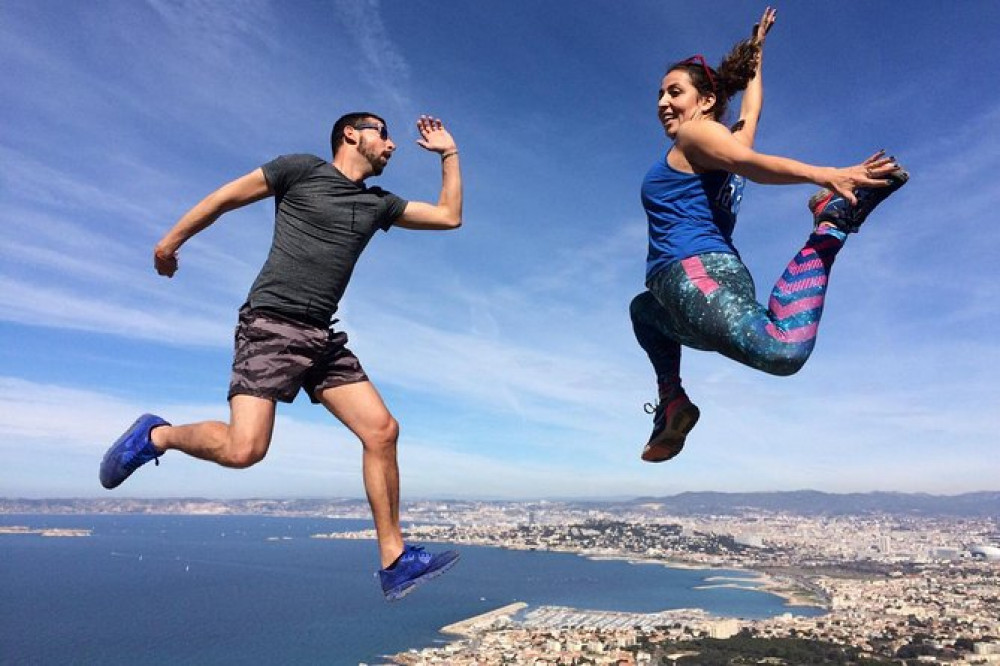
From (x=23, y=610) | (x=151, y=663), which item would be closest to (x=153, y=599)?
(x=23, y=610)

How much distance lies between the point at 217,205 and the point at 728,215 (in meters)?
2.33

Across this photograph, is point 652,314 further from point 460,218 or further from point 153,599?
point 153,599

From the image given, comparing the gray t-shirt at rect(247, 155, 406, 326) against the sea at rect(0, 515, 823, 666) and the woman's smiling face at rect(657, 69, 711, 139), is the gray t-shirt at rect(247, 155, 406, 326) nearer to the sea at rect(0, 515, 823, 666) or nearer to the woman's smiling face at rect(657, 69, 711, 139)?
the woman's smiling face at rect(657, 69, 711, 139)

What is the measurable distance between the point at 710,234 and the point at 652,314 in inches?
26.8

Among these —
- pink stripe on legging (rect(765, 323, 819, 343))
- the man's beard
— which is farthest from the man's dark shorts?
pink stripe on legging (rect(765, 323, 819, 343))

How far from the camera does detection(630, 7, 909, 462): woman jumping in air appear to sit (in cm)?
264

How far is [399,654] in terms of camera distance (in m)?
50.3

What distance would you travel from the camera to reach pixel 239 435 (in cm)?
307

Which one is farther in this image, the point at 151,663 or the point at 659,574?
the point at 659,574

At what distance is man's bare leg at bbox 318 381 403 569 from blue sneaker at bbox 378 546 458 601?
6cm

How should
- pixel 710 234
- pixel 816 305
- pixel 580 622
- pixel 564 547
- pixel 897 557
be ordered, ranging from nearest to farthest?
pixel 816 305, pixel 710 234, pixel 580 622, pixel 897 557, pixel 564 547

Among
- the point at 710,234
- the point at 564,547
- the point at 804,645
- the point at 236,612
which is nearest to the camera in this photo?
the point at 710,234

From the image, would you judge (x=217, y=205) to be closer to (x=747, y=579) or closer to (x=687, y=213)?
(x=687, y=213)

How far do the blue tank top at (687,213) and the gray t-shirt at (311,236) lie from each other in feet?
4.31
